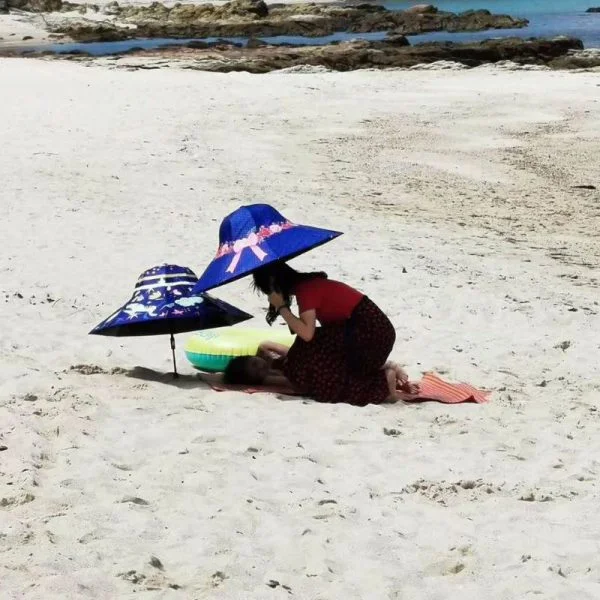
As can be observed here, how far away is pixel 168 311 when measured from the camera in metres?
5.40

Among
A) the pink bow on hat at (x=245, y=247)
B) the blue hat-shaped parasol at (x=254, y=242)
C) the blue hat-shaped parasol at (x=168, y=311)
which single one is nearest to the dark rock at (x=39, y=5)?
the blue hat-shaped parasol at (x=168, y=311)

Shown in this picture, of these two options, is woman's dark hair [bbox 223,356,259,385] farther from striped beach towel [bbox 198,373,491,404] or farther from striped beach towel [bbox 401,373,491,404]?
striped beach towel [bbox 401,373,491,404]

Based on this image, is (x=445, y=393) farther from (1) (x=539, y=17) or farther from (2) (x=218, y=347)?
(1) (x=539, y=17)

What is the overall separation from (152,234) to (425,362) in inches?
143

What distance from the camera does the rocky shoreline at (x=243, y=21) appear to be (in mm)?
47562

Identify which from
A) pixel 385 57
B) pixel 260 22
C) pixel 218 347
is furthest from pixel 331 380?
pixel 260 22

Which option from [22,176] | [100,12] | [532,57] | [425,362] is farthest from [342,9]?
[425,362]

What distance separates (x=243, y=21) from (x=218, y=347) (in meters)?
49.2

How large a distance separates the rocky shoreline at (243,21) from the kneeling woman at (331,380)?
128 ft

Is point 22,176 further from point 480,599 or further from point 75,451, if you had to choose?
point 480,599

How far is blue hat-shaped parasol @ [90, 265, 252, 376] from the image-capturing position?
5.43 metres

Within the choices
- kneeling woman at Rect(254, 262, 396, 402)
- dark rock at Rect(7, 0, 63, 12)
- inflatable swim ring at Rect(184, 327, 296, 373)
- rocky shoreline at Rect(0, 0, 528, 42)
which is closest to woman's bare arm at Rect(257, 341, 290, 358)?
inflatable swim ring at Rect(184, 327, 296, 373)

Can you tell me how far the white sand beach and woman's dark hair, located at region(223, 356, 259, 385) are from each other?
232 millimetres

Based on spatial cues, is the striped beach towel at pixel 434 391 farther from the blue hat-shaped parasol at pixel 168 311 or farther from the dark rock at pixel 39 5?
the dark rock at pixel 39 5
